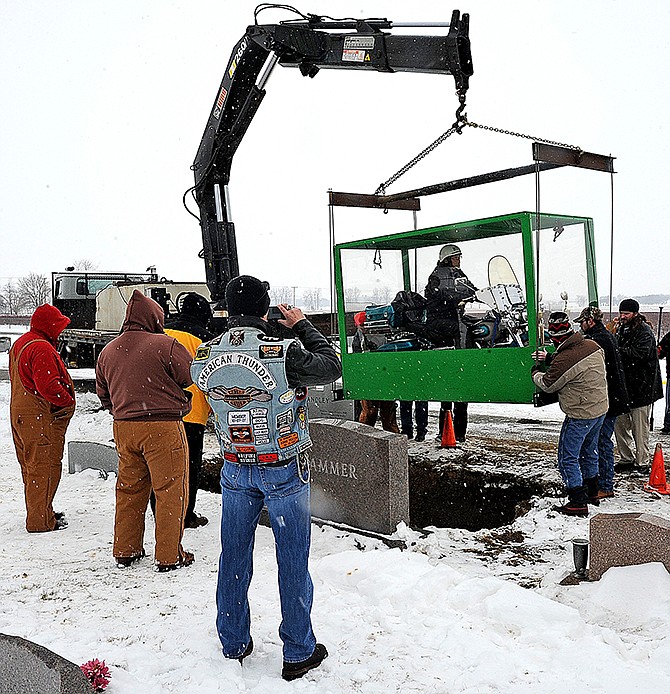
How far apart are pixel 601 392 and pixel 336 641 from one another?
3.88 metres

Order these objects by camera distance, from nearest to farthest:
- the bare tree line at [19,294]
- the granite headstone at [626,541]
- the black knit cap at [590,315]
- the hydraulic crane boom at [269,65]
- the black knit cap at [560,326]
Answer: the granite headstone at [626,541] < the black knit cap at [560,326] < the black knit cap at [590,315] < the hydraulic crane boom at [269,65] < the bare tree line at [19,294]

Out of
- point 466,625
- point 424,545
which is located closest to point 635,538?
point 466,625

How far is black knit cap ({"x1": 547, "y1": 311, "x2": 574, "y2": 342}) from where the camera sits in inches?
265

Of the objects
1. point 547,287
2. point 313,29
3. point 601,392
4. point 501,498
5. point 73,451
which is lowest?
point 501,498

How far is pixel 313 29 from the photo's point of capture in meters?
8.59

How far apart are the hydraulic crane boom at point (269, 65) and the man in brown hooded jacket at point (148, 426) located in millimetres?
4513

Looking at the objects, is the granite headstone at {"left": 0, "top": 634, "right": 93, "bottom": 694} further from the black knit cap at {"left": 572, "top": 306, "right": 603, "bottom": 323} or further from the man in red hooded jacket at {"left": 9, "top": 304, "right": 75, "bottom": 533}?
the black knit cap at {"left": 572, "top": 306, "right": 603, "bottom": 323}

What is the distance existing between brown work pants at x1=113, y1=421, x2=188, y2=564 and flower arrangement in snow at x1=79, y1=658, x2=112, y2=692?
1764 mm

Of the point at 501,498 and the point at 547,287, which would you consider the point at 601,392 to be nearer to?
the point at 547,287

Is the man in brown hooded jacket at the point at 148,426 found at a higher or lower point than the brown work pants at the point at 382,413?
higher

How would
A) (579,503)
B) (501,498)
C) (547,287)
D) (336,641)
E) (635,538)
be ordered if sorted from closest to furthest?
(336,641) → (635,538) → (579,503) → (547,287) → (501,498)

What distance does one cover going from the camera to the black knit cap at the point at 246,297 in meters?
3.82

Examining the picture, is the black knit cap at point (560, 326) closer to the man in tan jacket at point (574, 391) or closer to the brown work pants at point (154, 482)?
the man in tan jacket at point (574, 391)

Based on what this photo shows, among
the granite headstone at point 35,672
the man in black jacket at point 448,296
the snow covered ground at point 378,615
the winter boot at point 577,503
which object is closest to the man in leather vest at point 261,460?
the snow covered ground at point 378,615
